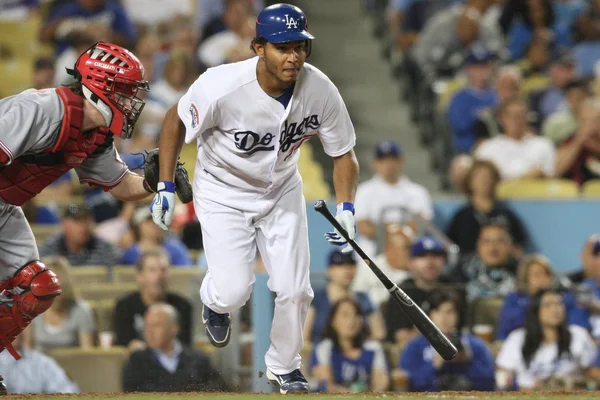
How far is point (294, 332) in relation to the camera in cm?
555

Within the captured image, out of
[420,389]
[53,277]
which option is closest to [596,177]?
[420,389]

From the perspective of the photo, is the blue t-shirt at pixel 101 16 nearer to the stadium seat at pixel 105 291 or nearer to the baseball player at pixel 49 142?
the stadium seat at pixel 105 291

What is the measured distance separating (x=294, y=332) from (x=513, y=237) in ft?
12.9

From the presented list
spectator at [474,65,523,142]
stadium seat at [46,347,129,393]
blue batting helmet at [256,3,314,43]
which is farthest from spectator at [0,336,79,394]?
spectator at [474,65,523,142]

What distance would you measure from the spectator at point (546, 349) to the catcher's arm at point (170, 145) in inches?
127

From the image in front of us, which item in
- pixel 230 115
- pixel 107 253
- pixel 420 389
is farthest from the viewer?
pixel 107 253

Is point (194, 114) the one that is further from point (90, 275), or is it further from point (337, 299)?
point (90, 275)

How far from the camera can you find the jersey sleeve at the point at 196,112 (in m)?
5.20

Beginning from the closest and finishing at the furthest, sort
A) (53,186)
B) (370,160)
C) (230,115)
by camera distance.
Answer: (230,115)
(53,186)
(370,160)

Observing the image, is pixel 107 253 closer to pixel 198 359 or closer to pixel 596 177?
pixel 198 359

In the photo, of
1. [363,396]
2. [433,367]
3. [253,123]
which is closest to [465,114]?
[433,367]

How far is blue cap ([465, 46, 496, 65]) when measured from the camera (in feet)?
34.8

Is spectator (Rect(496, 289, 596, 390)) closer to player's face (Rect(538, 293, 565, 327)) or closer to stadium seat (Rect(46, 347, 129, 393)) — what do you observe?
player's face (Rect(538, 293, 565, 327))

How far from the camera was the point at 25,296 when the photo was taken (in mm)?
5371
